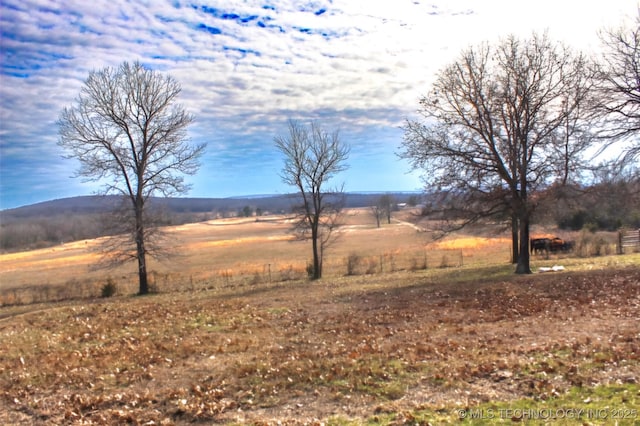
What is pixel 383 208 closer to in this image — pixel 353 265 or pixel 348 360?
pixel 353 265

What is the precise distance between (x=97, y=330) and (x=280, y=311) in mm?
5410

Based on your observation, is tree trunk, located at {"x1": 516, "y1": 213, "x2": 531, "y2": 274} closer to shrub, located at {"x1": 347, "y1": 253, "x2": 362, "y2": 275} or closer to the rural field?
the rural field

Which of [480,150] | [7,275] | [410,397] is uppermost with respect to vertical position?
[480,150]

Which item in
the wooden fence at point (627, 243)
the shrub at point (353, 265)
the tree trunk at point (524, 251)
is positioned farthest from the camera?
the wooden fence at point (627, 243)

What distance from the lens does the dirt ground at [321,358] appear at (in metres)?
6.41

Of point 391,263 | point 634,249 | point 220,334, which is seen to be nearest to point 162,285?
point 391,263

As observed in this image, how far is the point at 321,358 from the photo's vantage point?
860 centimetres

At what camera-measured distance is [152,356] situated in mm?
9633

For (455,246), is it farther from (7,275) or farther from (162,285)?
(7,275)

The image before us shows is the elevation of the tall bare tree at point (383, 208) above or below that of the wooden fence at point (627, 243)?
above

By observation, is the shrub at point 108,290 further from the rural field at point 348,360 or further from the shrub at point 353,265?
the shrub at point 353,265

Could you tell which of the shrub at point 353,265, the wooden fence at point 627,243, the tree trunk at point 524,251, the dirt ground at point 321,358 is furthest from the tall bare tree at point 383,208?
the dirt ground at point 321,358

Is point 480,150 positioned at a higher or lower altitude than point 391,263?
higher

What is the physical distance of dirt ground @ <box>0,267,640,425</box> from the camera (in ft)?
21.0
